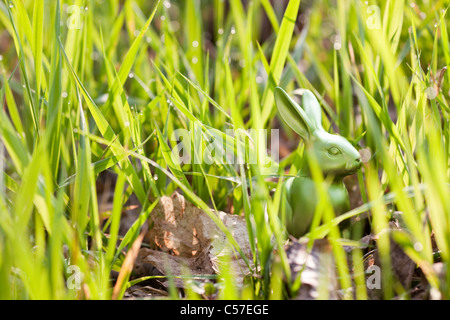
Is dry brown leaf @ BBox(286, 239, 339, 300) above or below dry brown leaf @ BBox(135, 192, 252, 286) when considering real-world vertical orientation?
below

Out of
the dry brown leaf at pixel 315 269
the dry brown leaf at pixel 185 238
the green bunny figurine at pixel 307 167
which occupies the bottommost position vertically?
the dry brown leaf at pixel 315 269

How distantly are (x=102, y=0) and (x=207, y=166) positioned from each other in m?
1.05

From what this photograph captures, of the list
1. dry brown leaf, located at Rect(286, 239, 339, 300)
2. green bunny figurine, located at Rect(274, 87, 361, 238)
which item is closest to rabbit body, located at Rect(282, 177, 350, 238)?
green bunny figurine, located at Rect(274, 87, 361, 238)

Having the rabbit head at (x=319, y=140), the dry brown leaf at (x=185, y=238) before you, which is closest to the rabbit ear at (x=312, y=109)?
the rabbit head at (x=319, y=140)

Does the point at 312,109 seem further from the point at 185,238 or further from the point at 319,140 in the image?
the point at 185,238

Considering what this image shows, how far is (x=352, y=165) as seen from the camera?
0.87 metres

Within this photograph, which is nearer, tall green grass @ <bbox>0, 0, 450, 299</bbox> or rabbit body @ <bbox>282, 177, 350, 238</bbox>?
tall green grass @ <bbox>0, 0, 450, 299</bbox>

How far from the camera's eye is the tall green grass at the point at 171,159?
67 cm

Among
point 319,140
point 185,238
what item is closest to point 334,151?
point 319,140

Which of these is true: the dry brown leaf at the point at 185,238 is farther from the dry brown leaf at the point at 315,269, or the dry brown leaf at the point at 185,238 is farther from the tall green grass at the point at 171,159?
the dry brown leaf at the point at 315,269

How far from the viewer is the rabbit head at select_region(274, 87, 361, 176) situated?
87 cm

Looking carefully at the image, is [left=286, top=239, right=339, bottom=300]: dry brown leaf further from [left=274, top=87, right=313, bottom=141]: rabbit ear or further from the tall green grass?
[left=274, top=87, right=313, bottom=141]: rabbit ear

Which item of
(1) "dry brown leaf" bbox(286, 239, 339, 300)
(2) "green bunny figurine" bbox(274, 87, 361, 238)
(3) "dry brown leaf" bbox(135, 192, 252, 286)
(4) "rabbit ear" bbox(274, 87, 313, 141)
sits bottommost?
(1) "dry brown leaf" bbox(286, 239, 339, 300)
